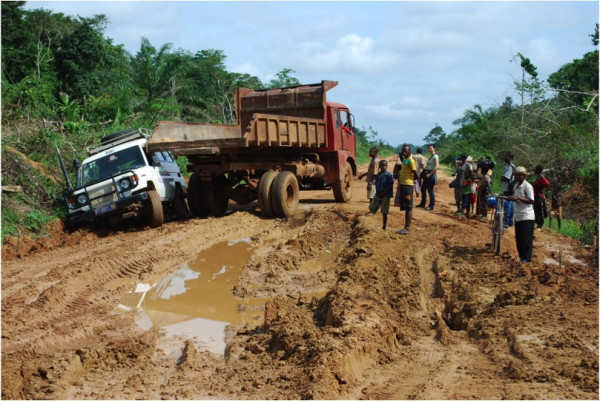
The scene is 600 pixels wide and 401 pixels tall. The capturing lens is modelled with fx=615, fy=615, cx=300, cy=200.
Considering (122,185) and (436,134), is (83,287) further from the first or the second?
(436,134)

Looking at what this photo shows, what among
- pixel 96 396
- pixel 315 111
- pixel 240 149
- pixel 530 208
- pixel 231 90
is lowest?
pixel 96 396

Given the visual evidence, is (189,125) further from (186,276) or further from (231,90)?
(231,90)

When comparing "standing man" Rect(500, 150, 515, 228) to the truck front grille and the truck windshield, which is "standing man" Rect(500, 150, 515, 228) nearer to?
the truck windshield

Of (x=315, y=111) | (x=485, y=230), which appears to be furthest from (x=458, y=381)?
(x=315, y=111)

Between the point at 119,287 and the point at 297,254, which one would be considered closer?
the point at 119,287

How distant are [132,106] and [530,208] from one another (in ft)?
62.6

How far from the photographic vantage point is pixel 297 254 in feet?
34.1

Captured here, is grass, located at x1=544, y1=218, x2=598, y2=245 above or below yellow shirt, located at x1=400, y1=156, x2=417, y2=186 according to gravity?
below

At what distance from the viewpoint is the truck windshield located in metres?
13.1

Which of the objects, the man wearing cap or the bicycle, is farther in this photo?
the bicycle

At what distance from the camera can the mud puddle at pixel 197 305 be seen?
6.87 metres

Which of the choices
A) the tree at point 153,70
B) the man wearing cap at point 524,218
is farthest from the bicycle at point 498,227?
the tree at point 153,70

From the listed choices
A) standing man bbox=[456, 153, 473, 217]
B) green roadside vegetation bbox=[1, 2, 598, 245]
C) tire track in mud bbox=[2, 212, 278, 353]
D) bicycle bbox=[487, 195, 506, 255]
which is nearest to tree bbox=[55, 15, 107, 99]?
green roadside vegetation bbox=[1, 2, 598, 245]

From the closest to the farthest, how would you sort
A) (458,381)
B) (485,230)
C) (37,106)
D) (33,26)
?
(458,381), (485,230), (37,106), (33,26)
